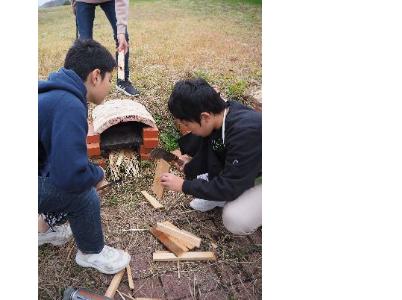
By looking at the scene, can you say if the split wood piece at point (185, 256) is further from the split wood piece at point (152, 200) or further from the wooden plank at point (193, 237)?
the split wood piece at point (152, 200)

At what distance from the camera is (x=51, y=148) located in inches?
75.4

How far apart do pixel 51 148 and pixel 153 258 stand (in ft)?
2.97

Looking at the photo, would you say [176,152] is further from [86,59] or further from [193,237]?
[86,59]

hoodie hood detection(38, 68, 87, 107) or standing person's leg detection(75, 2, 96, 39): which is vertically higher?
standing person's leg detection(75, 2, 96, 39)

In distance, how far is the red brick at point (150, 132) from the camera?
307cm

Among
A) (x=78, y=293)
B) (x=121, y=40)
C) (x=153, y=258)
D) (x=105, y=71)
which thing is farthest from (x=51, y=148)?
(x=121, y=40)

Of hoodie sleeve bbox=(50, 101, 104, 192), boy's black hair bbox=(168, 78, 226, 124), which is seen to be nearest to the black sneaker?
boy's black hair bbox=(168, 78, 226, 124)

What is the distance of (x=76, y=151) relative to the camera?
6.20 ft

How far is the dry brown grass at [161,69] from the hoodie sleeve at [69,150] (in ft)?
1.36

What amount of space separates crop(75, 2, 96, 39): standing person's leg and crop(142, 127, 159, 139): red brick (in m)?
0.77

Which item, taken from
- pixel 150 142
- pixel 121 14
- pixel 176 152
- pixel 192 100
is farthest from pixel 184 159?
pixel 121 14

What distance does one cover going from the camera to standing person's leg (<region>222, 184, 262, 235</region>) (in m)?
2.54

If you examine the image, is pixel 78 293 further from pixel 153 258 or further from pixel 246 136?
pixel 246 136

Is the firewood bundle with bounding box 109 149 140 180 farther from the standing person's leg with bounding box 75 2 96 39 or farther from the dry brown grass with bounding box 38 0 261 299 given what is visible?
the standing person's leg with bounding box 75 2 96 39
